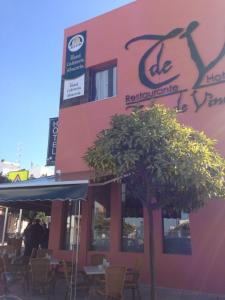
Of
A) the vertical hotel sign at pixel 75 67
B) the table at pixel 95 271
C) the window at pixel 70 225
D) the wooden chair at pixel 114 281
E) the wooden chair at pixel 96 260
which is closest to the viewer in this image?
the wooden chair at pixel 114 281

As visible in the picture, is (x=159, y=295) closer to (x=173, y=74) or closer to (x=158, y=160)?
(x=158, y=160)

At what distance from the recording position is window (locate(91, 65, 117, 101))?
539 inches

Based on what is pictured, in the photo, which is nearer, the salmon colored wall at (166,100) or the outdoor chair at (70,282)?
the outdoor chair at (70,282)

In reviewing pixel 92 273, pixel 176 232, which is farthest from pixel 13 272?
pixel 176 232

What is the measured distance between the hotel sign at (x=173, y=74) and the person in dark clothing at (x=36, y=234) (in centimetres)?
621

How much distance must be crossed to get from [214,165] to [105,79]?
24.5ft

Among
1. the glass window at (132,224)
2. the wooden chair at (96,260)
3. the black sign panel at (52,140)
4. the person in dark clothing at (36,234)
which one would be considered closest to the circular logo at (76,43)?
the black sign panel at (52,140)

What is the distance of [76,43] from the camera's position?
15016 millimetres

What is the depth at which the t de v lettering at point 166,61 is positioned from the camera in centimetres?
1136

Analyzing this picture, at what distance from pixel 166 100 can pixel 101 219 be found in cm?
464

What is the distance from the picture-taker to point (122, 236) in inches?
463

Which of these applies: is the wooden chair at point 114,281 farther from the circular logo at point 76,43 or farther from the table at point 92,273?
the circular logo at point 76,43

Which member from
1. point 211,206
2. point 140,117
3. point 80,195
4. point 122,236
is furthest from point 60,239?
point 140,117

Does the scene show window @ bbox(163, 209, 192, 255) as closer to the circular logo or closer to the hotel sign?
the hotel sign
